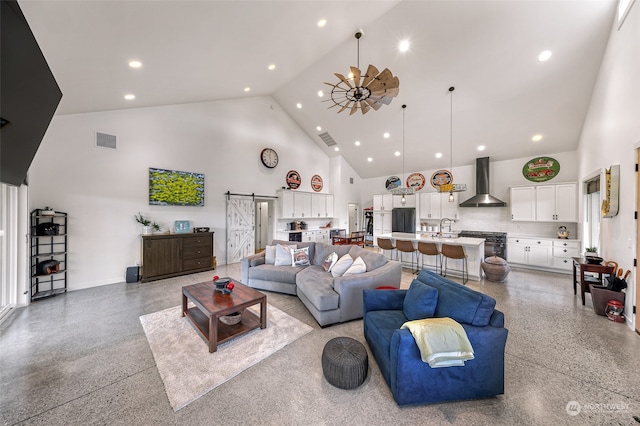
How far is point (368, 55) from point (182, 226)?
5823 millimetres

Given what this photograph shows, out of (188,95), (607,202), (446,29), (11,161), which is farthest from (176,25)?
(607,202)

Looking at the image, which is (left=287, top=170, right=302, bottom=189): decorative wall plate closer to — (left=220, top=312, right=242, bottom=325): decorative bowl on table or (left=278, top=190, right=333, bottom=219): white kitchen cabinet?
(left=278, top=190, right=333, bottom=219): white kitchen cabinet

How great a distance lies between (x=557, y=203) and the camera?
230 inches

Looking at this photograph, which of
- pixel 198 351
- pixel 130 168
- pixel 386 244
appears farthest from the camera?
pixel 386 244

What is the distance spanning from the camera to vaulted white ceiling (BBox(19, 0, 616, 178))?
2.66 m

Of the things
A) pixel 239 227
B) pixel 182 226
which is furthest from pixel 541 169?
pixel 182 226

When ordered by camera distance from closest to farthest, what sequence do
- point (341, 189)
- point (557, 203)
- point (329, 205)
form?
1. point (557, 203)
2. point (329, 205)
3. point (341, 189)

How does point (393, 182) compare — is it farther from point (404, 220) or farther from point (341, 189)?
point (341, 189)

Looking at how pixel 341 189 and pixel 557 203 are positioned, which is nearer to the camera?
pixel 557 203

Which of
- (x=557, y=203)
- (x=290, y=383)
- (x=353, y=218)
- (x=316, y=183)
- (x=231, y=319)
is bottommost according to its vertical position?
(x=290, y=383)

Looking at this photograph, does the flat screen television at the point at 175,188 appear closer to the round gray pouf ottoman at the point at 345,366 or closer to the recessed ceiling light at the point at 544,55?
the round gray pouf ottoman at the point at 345,366

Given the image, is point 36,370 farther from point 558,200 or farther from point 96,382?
point 558,200

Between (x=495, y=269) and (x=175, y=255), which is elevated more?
(x=175, y=255)

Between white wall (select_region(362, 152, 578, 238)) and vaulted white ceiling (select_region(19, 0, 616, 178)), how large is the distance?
407 mm
